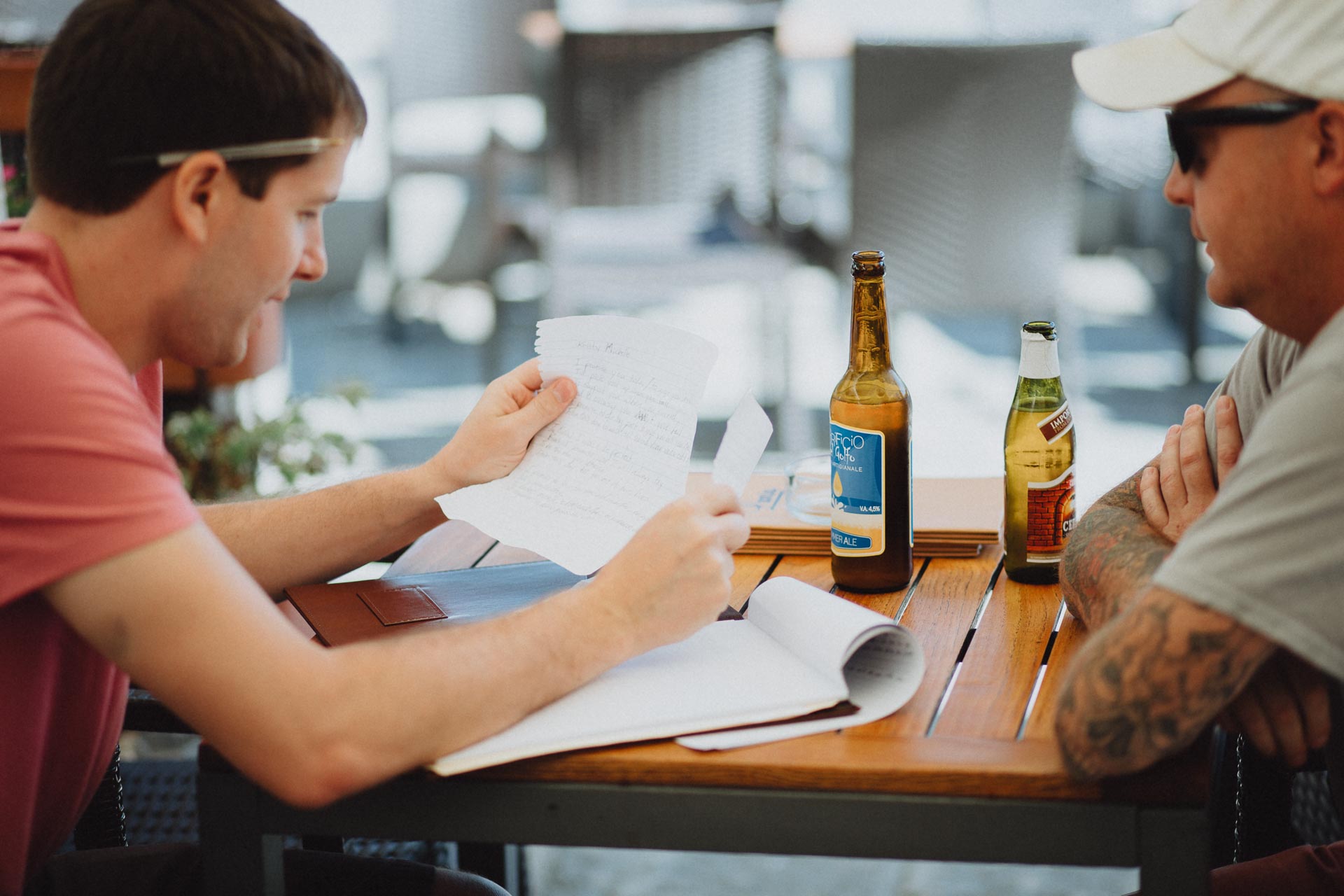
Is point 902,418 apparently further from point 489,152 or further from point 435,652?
point 489,152

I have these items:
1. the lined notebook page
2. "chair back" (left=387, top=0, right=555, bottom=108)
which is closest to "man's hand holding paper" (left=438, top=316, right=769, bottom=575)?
the lined notebook page

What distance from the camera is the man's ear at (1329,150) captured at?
102 centimetres

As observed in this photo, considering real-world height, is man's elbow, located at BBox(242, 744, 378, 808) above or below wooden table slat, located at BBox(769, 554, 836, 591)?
above

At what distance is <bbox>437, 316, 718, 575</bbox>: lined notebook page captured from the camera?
1290 mm

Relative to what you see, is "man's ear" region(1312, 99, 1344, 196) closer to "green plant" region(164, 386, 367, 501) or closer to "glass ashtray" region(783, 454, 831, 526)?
"glass ashtray" region(783, 454, 831, 526)

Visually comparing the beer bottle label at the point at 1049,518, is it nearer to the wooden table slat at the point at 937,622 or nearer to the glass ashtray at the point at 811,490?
the wooden table slat at the point at 937,622

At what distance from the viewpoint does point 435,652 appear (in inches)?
41.4

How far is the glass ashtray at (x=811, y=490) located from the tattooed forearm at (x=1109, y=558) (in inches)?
12.3

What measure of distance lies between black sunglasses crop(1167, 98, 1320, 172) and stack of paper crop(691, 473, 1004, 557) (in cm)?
49

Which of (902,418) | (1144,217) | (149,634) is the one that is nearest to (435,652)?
(149,634)

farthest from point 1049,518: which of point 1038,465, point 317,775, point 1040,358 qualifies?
point 317,775

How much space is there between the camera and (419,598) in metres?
1.35

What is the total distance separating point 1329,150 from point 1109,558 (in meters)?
0.39

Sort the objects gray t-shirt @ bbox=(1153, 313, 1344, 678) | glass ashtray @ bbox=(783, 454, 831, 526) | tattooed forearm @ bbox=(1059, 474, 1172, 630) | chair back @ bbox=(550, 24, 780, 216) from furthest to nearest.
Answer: chair back @ bbox=(550, 24, 780, 216)
glass ashtray @ bbox=(783, 454, 831, 526)
tattooed forearm @ bbox=(1059, 474, 1172, 630)
gray t-shirt @ bbox=(1153, 313, 1344, 678)
